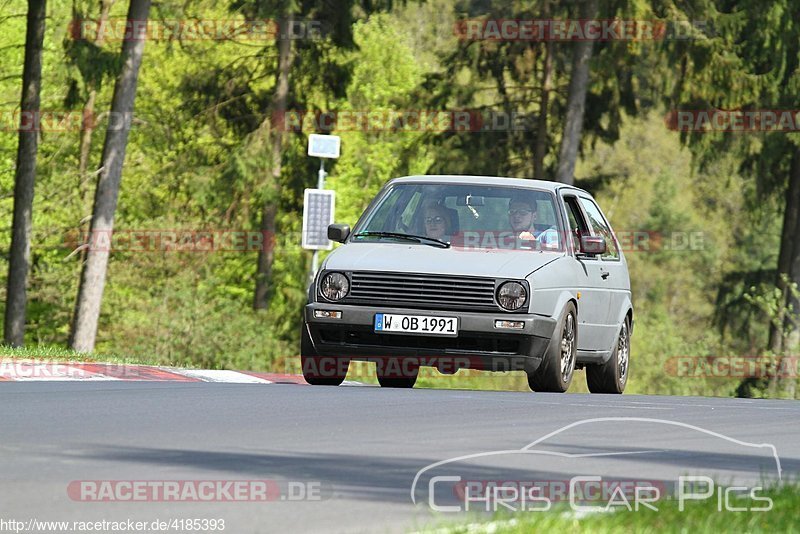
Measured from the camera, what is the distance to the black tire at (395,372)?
15.6 meters

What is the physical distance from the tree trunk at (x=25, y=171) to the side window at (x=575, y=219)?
60.6ft

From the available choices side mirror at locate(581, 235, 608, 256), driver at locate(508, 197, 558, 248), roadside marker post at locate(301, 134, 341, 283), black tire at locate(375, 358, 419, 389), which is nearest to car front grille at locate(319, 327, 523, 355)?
black tire at locate(375, 358, 419, 389)

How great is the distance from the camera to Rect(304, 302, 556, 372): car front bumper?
46.9ft

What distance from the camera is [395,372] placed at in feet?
52.1

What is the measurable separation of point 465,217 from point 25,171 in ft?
65.8

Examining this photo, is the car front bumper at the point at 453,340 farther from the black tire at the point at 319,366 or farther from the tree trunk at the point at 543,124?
the tree trunk at the point at 543,124

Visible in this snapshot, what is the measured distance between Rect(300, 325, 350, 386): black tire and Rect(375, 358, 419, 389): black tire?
36cm

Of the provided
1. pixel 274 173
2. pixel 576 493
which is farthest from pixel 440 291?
pixel 274 173

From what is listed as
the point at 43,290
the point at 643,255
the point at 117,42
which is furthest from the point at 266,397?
the point at 643,255

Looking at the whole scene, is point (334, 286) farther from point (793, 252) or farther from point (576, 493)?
point (793, 252)

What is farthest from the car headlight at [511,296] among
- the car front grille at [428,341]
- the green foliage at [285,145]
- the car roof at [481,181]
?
the green foliage at [285,145]

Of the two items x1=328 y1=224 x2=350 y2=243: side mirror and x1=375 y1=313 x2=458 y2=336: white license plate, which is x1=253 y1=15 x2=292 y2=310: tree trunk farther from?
x1=375 y1=313 x2=458 y2=336: white license plate

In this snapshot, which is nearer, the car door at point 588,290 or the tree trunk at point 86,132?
the car door at point 588,290

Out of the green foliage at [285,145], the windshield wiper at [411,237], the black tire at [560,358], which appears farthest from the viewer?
the green foliage at [285,145]
